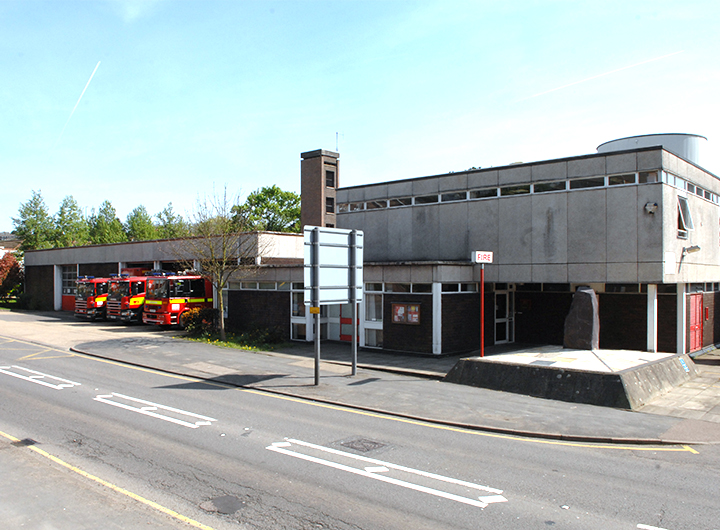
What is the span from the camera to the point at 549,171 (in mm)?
20594

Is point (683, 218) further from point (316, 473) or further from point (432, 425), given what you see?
point (316, 473)

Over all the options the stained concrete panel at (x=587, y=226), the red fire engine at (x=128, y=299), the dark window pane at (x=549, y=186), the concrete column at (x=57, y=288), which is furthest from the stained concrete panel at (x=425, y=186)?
the concrete column at (x=57, y=288)

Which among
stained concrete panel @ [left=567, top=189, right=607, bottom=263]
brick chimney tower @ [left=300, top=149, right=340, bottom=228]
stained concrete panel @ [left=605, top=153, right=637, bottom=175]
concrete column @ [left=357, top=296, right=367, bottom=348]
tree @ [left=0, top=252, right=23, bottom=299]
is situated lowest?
concrete column @ [left=357, top=296, right=367, bottom=348]

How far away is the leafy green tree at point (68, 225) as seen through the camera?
66.5 m

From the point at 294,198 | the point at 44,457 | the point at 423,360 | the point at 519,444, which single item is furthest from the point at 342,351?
the point at 294,198

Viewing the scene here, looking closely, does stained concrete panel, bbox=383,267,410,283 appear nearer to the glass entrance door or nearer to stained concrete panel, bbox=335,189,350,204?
the glass entrance door

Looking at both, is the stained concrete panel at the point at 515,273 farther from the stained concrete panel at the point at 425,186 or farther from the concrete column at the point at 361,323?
the concrete column at the point at 361,323

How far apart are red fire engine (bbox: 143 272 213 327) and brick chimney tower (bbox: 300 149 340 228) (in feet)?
29.2

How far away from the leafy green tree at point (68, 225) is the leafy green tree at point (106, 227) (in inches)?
503

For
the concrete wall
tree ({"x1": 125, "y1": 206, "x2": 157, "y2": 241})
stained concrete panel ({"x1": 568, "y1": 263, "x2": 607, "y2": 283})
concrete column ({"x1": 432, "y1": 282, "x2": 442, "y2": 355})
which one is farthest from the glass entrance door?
tree ({"x1": 125, "y1": 206, "x2": 157, "y2": 241})

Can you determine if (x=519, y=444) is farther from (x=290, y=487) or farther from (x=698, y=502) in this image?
(x=290, y=487)

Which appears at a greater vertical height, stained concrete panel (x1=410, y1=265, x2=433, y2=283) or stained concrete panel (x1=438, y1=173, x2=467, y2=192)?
stained concrete panel (x1=438, y1=173, x2=467, y2=192)

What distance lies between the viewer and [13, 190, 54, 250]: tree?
209ft

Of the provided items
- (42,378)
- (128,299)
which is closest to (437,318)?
(42,378)
